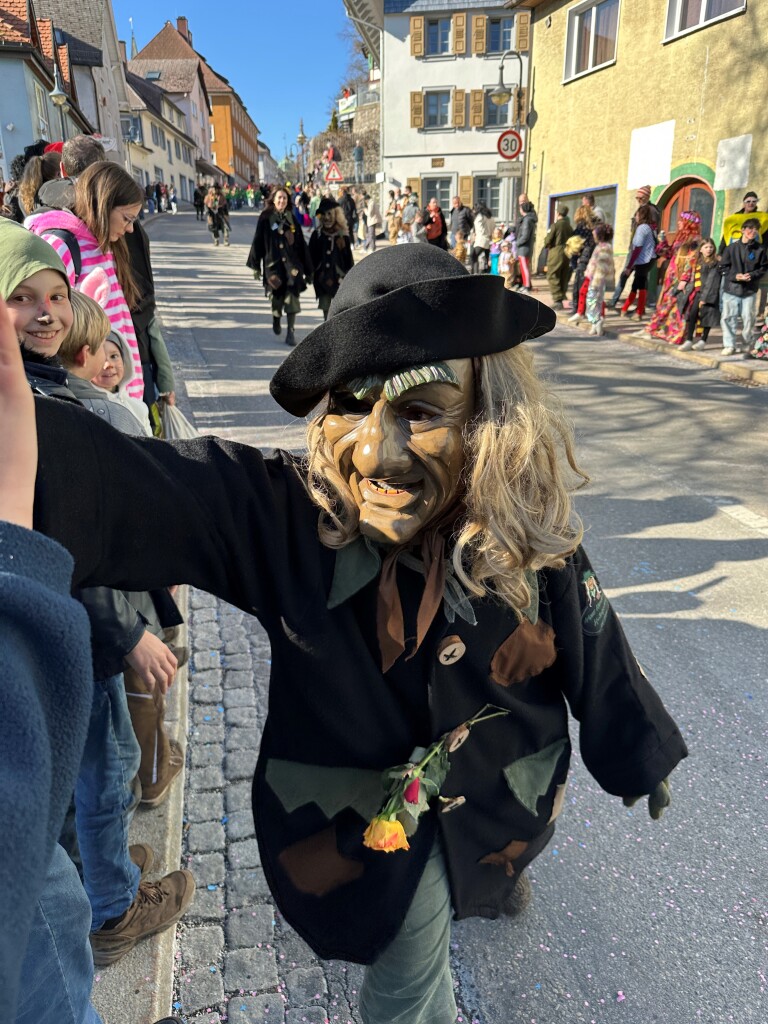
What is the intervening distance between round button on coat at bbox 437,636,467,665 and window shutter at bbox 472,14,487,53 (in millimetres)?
30332

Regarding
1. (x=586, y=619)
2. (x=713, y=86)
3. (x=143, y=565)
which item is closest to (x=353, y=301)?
(x=143, y=565)

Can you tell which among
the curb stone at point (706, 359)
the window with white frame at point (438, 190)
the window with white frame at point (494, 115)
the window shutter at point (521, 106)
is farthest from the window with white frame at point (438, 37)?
the curb stone at point (706, 359)

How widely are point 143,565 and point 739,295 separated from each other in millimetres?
9841

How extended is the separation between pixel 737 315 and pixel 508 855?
943cm

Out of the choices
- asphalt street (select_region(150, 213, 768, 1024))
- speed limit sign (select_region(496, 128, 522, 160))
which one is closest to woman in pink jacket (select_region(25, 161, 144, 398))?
asphalt street (select_region(150, 213, 768, 1024))

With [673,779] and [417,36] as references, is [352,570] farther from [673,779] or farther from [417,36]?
[417,36]

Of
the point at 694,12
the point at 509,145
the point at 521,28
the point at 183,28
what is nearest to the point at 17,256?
the point at 509,145

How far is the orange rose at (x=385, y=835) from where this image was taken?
1385 mm

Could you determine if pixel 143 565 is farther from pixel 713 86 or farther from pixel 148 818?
pixel 713 86

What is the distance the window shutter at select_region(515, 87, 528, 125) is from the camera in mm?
17938

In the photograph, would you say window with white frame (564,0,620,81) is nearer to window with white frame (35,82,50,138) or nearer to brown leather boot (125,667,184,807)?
brown leather boot (125,667,184,807)

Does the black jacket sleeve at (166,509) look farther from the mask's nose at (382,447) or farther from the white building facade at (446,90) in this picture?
the white building facade at (446,90)

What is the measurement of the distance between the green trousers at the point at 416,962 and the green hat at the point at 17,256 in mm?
1677

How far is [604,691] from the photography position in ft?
5.29
